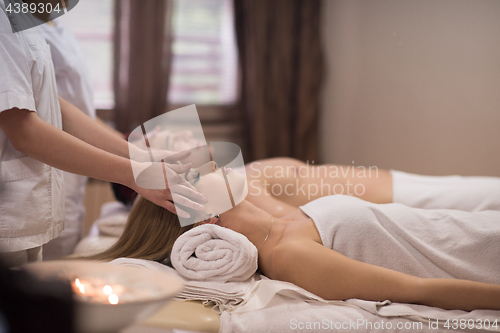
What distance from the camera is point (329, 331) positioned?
766 millimetres

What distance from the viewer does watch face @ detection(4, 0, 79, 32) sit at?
0.80m

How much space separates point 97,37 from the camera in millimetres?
2316

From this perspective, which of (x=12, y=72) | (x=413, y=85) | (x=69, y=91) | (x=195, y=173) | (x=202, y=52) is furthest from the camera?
(x=202, y=52)

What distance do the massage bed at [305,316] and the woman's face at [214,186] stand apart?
0.25 m

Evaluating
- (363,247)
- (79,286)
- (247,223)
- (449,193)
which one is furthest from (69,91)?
(449,193)

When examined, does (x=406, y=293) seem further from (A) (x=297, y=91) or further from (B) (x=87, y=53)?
(B) (x=87, y=53)

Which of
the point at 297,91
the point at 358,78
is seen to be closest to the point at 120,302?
the point at 358,78

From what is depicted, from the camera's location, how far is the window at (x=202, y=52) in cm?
249

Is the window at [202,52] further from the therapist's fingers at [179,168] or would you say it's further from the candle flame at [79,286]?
the candle flame at [79,286]

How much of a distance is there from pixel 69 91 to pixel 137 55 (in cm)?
123

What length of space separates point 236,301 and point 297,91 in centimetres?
203

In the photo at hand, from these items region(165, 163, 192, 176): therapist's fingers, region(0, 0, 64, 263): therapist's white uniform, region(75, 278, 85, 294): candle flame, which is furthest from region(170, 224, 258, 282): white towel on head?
region(75, 278, 85, 294): candle flame

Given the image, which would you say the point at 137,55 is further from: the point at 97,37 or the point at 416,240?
the point at 416,240

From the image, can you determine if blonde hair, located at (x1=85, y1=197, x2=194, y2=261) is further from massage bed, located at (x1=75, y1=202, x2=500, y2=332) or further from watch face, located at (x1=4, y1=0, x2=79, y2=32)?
watch face, located at (x1=4, y1=0, x2=79, y2=32)
